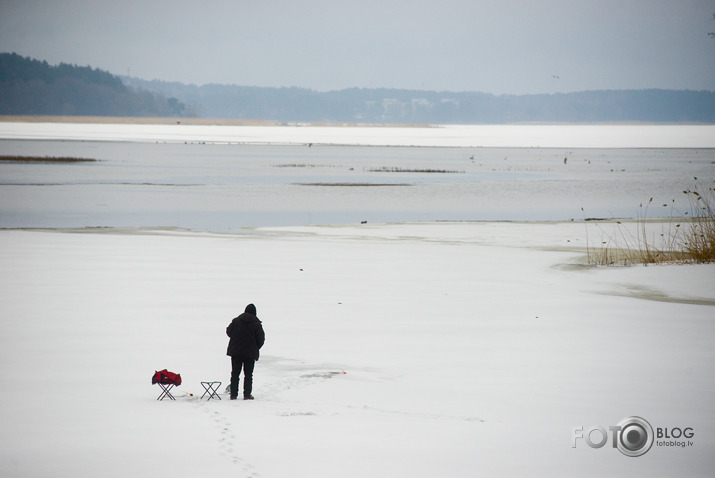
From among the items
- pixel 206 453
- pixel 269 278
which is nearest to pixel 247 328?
pixel 206 453

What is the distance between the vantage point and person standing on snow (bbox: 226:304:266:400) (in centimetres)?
1097

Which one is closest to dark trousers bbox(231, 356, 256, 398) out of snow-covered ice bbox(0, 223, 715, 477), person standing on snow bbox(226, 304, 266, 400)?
person standing on snow bbox(226, 304, 266, 400)

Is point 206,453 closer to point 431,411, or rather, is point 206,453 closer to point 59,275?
point 431,411

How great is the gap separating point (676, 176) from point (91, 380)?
66.6m

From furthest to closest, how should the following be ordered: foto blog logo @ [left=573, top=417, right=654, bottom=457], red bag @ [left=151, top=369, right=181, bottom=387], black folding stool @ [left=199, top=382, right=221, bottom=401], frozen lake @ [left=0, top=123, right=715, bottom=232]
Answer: frozen lake @ [left=0, top=123, right=715, bottom=232] → black folding stool @ [left=199, top=382, right=221, bottom=401] → red bag @ [left=151, top=369, right=181, bottom=387] → foto blog logo @ [left=573, top=417, right=654, bottom=457]

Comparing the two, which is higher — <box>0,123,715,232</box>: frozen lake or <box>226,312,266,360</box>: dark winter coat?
<box>0,123,715,232</box>: frozen lake

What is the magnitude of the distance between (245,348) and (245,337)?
0.48 feet

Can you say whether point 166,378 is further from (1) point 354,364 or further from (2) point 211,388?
(1) point 354,364

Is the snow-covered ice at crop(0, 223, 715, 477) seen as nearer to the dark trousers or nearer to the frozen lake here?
the dark trousers

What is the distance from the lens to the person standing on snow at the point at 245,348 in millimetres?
10969

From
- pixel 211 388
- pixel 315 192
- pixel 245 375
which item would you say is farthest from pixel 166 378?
pixel 315 192

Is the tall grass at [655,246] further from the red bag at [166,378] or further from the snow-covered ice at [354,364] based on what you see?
the red bag at [166,378]

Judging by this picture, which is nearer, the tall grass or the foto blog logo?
the foto blog logo

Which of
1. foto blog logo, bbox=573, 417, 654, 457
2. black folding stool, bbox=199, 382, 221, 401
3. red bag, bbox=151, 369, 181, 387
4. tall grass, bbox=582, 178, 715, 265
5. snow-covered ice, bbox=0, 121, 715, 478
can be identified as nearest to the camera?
snow-covered ice, bbox=0, 121, 715, 478
